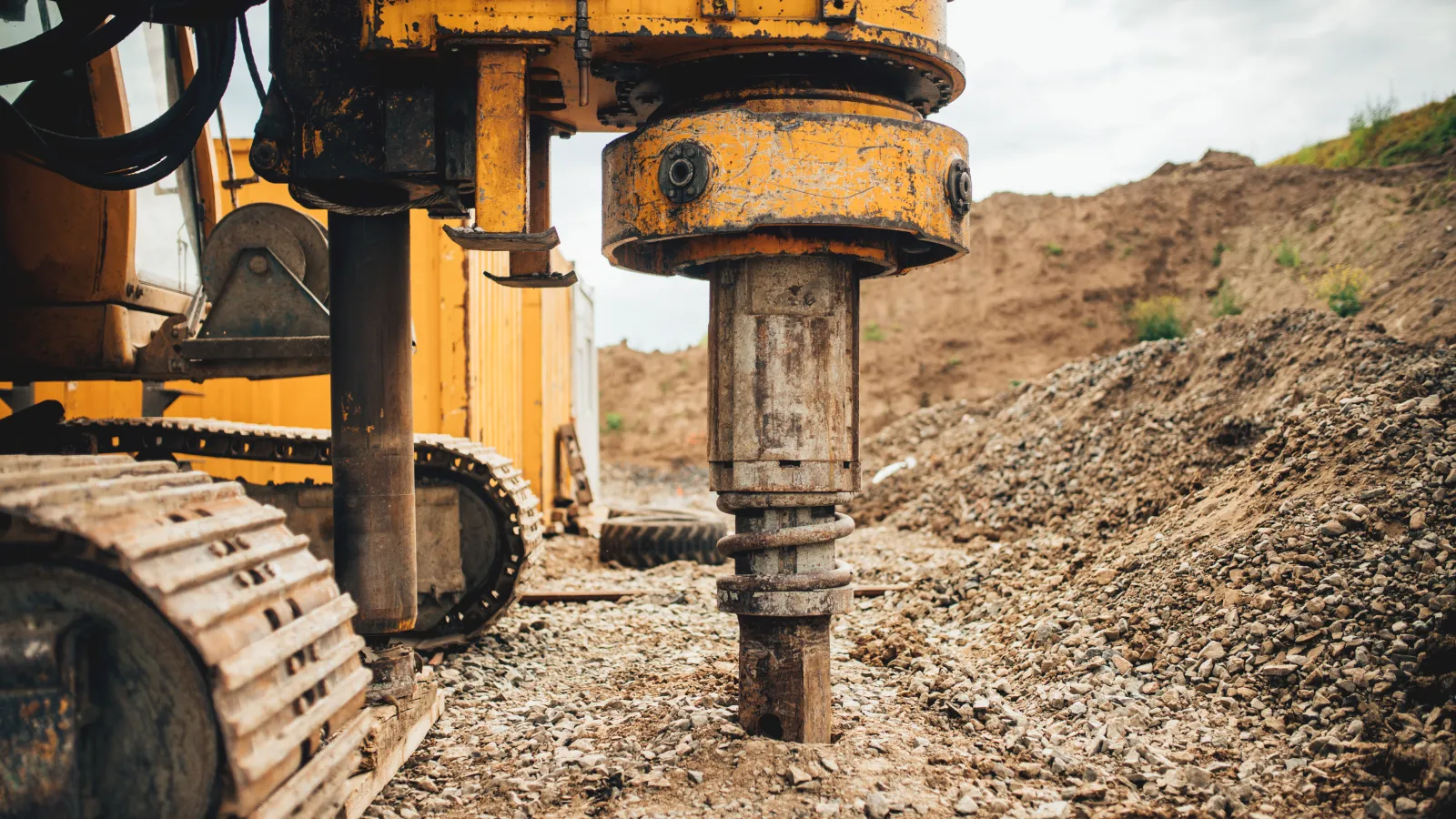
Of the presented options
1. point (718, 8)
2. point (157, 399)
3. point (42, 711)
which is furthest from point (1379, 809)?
point (157, 399)

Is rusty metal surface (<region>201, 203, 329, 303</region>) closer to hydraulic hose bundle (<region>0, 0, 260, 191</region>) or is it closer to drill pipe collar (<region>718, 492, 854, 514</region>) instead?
hydraulic hose bundle (<region>0, 0, 260, 191</region>)

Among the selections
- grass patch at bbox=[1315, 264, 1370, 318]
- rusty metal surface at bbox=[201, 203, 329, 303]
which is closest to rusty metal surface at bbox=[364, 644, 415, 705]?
rusty metal surface at bbox=[201, 203, 329, 303]

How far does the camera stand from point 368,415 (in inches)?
146

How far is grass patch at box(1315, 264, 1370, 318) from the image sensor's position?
12.7m

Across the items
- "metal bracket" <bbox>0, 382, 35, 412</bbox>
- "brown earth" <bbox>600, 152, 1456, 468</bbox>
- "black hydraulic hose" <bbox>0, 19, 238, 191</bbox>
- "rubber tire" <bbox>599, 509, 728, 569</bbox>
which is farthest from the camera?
"brown earth" <bbox>600, 152, 1456, 468</bbox>

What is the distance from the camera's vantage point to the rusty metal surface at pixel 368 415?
3.71m

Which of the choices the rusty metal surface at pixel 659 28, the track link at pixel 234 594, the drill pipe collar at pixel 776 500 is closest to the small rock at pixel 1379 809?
the drill pipe collar at pixel 776 500

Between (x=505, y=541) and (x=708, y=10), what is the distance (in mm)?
3236

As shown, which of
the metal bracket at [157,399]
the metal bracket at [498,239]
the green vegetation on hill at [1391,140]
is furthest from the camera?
the green vegetation on hill at [1391,140]

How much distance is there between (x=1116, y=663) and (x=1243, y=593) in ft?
1.99

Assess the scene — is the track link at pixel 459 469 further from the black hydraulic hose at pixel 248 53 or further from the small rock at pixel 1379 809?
the small rock at pixel 1379 809

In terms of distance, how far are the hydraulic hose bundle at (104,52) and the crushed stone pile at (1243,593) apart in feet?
11.5

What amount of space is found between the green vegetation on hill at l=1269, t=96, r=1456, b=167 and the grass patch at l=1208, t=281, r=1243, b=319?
319 cm

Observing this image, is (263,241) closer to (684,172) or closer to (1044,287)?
(684,172)
